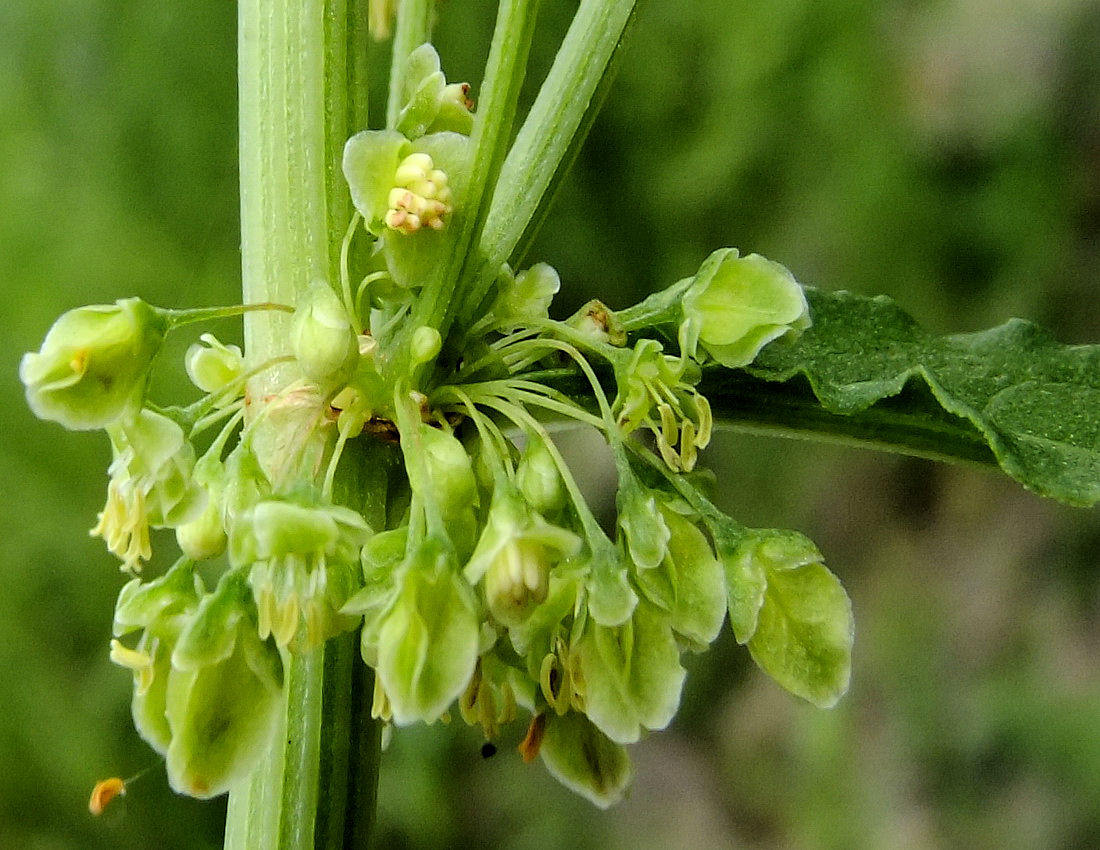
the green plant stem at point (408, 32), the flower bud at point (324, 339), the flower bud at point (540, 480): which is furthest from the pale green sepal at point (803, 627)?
the green plant stem at point (408, 32)

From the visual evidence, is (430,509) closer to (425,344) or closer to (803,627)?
A: (425,344)

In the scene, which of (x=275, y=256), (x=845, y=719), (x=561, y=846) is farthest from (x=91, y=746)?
(x=275, y=256)

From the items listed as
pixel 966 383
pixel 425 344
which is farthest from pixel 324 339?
pixel 966 383

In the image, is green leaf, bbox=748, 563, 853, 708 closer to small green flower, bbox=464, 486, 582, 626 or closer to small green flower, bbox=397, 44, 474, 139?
small green flower, bbox=464, 486, 582, 626

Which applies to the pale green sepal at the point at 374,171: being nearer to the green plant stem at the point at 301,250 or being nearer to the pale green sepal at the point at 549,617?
the green plant stem at the point at 301,250

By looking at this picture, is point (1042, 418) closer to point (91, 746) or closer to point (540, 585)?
point (540, 585)

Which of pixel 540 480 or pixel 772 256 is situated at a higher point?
pixel 772 256
